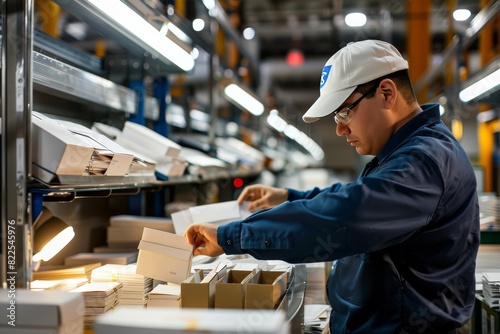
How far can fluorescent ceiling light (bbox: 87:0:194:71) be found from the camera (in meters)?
2.26

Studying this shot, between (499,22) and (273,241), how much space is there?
24.3ft

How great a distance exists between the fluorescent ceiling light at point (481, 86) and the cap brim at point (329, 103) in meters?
1.58

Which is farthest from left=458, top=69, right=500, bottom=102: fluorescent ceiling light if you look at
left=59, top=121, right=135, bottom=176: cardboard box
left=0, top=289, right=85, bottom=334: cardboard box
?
left=0, top=289, right=85, bottom=334: cardboard box

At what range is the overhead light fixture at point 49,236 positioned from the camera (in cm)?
227

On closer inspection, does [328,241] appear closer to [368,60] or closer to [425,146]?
[425,146]

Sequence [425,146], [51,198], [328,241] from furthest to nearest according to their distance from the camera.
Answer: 1. [51,198]
2. [425,146]
3. [328,241]

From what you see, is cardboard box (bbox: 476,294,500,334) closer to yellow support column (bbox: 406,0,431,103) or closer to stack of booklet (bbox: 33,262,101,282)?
stack of booklet (bbox: 33,262,101,282)

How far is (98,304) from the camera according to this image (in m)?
2.10

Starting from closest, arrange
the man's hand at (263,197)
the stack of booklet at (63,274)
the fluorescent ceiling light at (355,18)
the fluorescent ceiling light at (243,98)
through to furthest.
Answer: the stack of booklet at (63,274) < the man's hand at (263,197) < the fluorescent ceiling light at (243,98) < the fluorescent ceiling light at (355,18)

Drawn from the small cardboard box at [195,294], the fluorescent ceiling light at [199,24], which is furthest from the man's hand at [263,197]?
the fluorescent ceiling light at [199,24]

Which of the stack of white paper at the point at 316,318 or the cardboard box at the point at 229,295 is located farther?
the stack of white paper at the point at 316,318

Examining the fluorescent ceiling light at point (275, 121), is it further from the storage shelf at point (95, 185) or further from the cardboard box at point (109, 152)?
the cardboard box at point (109, 152)

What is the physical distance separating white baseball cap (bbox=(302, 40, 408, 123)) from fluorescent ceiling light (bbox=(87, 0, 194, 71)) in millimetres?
979

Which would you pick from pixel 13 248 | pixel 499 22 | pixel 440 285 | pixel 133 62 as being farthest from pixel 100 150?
pixel 499 22
